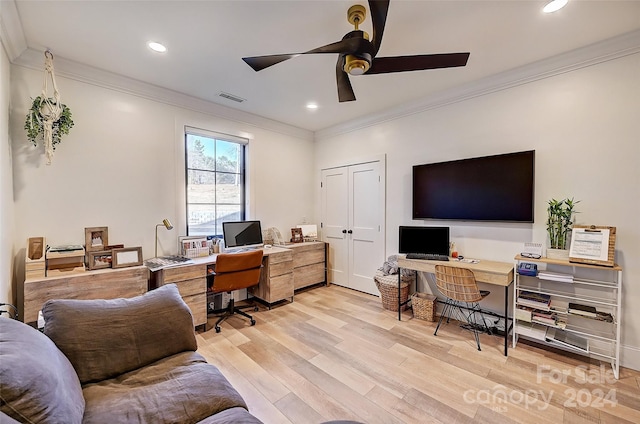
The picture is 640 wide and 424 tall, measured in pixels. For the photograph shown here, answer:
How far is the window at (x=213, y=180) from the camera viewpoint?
3.61m

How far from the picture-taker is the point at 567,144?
8.41ft

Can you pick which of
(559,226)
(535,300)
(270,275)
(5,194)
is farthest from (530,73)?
(5,194)

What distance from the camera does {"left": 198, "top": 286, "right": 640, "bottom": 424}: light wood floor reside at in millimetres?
1814

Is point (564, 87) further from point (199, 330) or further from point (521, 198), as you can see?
point (199, 330)

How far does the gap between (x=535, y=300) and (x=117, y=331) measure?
3377mm

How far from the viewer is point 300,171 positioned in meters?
4.88

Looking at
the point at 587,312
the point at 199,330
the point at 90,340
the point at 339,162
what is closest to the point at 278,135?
the point at 339,162

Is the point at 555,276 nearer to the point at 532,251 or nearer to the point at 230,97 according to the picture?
the point at 532,251

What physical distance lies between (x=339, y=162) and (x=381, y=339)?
9.47 ft

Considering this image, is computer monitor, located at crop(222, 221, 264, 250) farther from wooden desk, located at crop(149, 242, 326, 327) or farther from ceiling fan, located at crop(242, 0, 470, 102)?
ceiling fan, located at crop(242, 0, 470, 102)

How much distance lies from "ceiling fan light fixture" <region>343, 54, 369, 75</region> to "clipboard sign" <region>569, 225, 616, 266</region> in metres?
2.38

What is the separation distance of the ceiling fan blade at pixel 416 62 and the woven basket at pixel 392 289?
2523mm

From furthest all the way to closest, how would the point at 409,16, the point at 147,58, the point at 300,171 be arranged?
the point at 300,171 < the point at 147,58 < the point at 409,16

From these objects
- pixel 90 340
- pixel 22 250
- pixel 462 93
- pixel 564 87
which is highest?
pixel 462 93
